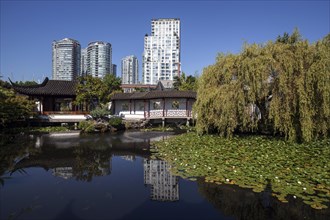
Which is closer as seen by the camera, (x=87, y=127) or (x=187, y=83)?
(x=87, y=127)

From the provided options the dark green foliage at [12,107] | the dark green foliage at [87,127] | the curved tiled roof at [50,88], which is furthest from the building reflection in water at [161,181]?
the curved tiled roof at [50,88]

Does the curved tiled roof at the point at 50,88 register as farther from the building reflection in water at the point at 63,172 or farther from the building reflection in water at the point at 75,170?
the building reflection in water at the point at 63,172

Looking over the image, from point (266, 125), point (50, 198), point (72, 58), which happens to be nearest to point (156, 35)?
point (72, 58)

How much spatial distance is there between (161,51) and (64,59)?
38803 millimetres

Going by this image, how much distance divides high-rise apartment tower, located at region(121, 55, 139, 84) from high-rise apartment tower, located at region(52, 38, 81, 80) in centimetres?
4015

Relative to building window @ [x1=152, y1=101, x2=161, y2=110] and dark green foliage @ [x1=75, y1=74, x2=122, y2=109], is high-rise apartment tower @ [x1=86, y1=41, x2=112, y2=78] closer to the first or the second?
building window @ [x1=152, y1=101, x2=161, y2=110]

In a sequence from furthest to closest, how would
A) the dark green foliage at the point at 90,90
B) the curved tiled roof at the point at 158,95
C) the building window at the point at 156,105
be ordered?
the building window at the point at 156,105
the curved tiled roof at the point at 158,95
the dark green foliage at the point at 90,90

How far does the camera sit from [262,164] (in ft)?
25.2

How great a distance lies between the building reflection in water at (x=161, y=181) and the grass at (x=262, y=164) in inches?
14.4

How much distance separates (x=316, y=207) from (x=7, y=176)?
27.4 ft

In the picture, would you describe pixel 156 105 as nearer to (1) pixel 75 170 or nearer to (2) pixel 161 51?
(1) pixel 75 170

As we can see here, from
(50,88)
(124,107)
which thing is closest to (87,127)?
(50,88)

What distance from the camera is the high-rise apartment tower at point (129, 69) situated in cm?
12214

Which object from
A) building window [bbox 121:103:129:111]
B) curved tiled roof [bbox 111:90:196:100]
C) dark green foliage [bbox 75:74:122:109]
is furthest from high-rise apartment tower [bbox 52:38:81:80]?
dark green foliage [bbox 75:74:122:109]
